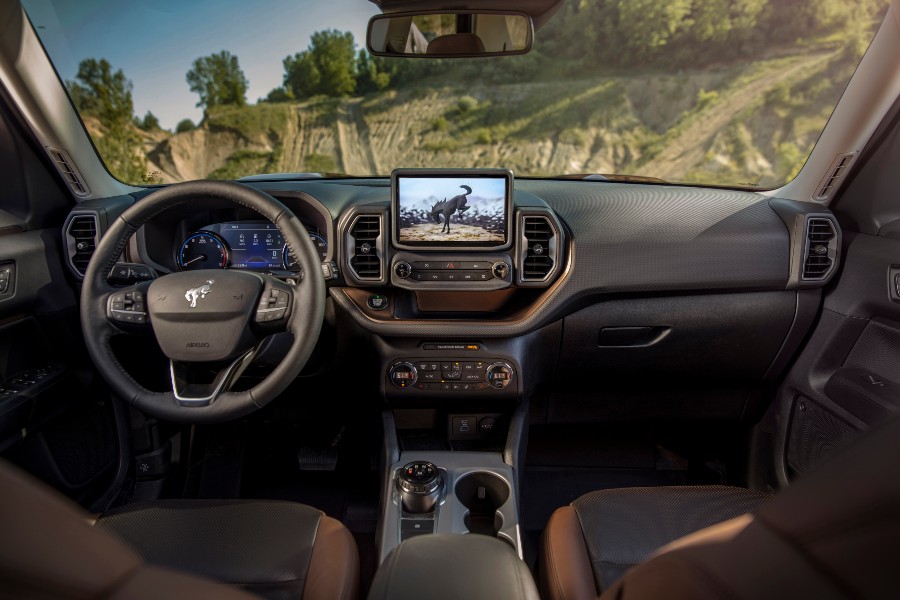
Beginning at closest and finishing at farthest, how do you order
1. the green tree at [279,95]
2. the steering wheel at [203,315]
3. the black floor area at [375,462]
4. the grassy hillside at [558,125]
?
the steering wheel at [203,315] → the black floor area at [375,462] → the grassy hillside at [558,125] → the green tree at [279,95]

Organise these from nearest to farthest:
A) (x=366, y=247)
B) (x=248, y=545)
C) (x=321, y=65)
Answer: (x=248, y=545), (x=366, y=247), (x=321, y=65)

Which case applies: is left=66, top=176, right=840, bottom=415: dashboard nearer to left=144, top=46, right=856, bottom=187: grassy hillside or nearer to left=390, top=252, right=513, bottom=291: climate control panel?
left=390, top=252, right=513, bottom=291: climate control panel

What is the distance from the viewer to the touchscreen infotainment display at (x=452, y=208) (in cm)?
237

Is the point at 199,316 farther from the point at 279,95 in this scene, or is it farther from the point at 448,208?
the point at 279,95

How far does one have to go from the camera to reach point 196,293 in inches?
71.6

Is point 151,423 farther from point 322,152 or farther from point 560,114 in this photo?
point 560,114

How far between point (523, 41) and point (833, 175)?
4.55 ft

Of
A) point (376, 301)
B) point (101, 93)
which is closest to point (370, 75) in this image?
point (101, 93)

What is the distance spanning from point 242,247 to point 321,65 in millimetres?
11184

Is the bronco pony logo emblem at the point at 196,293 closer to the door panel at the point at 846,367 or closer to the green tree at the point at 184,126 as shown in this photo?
the door panel at the point at 846,367

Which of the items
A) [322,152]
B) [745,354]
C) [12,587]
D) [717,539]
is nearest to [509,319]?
[745,354]

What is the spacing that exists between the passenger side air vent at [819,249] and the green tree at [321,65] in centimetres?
1129

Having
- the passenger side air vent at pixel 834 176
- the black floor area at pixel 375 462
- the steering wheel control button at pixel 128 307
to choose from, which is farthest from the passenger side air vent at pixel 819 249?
the steering wheel control button at pixel 128 307

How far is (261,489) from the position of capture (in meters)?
3.02
